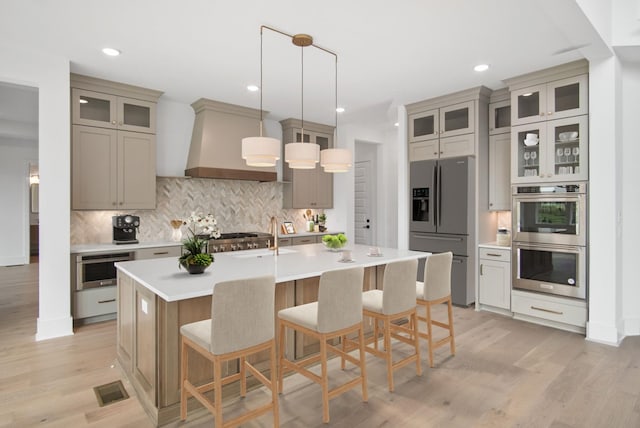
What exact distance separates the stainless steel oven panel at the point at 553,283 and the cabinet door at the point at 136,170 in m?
4.53

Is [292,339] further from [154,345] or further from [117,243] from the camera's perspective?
[117,243]

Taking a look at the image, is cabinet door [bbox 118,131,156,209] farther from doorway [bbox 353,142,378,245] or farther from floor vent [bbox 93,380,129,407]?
doorway [bbox 353,142,378,245]

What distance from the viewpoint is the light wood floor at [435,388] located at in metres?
2.31

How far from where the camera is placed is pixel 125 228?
4.57 m

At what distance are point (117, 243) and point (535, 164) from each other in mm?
5039

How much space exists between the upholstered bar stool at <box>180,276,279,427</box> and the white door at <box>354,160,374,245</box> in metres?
5.78

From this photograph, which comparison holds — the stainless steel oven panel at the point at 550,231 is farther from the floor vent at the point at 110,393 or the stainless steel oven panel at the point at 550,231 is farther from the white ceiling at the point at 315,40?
the floor vent at the point at 110,393

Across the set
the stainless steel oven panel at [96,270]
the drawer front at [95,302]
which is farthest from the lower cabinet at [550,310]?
the drawer front at [95,302]

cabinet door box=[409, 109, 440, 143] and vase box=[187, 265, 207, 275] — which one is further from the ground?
cabinet door box=[409, 109, 440, 143]

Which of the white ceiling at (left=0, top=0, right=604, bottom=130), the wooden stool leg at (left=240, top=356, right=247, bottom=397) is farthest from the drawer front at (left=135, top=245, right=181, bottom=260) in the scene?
the wooden stool leg at (left=240, top=356, right=247, bottom=397)

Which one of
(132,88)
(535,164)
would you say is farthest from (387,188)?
(132,88)

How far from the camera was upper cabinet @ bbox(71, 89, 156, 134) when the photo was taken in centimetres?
422

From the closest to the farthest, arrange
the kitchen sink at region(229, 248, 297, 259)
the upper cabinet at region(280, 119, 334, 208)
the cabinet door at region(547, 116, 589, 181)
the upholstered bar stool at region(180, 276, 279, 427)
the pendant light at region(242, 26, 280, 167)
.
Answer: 1. the upholstered bar stool at region(180, 276, 279, 427)
2. the pendant light at region(242, 26, 280, 167)
3. the kitchen sink at region(229, 248, 297, 259)
4. the cabinet door at region(547, 116, 589, 181)
5. the upper cabinet at region(280, 119, 334, 208)

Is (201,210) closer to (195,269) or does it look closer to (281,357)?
(195,269)
